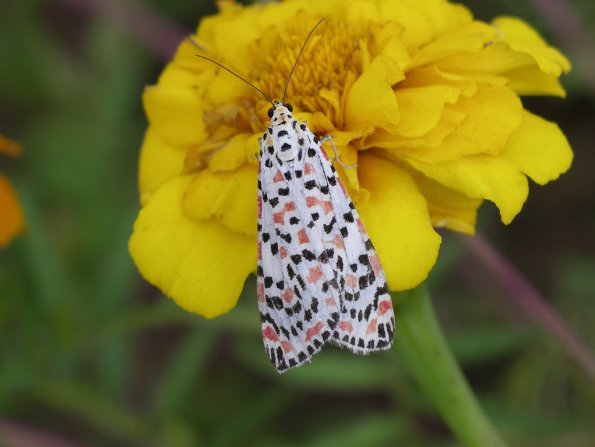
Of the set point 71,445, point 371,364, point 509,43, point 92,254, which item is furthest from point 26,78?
point 509,43

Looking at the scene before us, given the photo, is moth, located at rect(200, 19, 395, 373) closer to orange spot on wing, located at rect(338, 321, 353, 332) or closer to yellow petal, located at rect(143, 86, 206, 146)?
orange spot on wing, located at rect(338, 321, 353, 332)

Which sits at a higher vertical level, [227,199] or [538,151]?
[538,151]

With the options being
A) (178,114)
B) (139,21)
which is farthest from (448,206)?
(139,21)

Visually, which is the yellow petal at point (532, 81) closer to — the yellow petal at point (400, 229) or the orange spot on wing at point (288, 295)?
the yellow petal at point (400, 229)

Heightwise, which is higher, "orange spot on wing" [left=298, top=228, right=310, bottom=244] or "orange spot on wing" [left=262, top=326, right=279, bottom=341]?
"orange spot on wing" [left=298, top=228, right=310, bottom=244]

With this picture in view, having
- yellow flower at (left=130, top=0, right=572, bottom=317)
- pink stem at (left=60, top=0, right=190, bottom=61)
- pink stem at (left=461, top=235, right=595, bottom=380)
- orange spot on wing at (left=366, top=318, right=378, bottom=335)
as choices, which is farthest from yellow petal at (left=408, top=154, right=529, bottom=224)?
pink stem at (left=60, top=0, right=190, bottom=61)

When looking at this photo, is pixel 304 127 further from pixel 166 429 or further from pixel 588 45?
pixel 588 45

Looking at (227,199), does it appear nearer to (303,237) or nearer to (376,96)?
(303,237)
